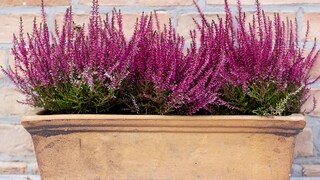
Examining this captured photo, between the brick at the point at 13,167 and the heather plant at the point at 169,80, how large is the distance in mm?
567

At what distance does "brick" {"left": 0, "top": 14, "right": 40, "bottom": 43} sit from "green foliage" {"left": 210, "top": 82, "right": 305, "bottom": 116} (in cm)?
68

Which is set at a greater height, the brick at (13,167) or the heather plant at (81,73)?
the heather plant at (81,73)

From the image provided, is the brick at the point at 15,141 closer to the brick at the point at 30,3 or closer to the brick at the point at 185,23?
the brick at the point at 30,3

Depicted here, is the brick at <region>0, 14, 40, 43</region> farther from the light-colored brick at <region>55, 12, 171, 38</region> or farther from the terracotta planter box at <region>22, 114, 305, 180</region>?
the terracotta planter box at <region>22, 114, 305, 180</region>

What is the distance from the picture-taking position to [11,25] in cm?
140

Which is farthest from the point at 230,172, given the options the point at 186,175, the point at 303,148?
the point at 303,148

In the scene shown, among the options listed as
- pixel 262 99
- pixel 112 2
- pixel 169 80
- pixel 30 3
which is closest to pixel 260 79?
pixel 262 99

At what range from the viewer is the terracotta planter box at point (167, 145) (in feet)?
3.14

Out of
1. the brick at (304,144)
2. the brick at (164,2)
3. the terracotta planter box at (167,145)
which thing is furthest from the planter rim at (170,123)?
the brick at (164,2)

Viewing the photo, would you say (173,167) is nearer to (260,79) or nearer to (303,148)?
(260,79)

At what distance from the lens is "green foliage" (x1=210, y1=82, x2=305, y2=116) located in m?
0.97

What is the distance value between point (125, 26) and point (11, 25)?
36 cm

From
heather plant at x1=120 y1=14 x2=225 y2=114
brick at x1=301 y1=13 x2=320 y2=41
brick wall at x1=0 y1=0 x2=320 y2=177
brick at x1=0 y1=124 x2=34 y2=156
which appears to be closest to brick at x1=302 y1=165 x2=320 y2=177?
brick wall at x1=0 y1=0 x2=320 y2=177

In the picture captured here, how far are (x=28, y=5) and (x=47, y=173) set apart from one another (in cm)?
61
